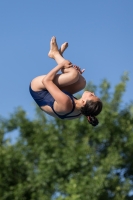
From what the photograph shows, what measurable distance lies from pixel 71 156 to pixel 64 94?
1752cm

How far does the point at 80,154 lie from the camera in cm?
2334

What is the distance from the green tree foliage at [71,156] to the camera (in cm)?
2328

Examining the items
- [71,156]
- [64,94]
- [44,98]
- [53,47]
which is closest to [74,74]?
[64,94]

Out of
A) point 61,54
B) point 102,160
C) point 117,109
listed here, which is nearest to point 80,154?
point 102,160

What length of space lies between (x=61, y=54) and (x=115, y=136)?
1898 centimetres

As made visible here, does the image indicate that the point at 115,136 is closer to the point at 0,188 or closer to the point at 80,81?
the point at 0,188

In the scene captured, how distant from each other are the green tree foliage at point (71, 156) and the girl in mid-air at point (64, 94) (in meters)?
15.7

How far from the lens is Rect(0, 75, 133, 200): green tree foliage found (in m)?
23.3

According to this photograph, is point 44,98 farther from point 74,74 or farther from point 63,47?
point 63,47

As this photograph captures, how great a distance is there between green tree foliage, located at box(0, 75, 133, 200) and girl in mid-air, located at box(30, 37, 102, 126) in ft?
51.5

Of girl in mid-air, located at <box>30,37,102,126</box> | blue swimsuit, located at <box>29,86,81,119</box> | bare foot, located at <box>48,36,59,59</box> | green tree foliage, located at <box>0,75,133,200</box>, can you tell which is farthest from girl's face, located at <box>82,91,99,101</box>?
green tree foliage, located at <box>0,75,133,200</box>

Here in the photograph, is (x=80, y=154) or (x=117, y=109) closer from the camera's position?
(x=80, y=154)

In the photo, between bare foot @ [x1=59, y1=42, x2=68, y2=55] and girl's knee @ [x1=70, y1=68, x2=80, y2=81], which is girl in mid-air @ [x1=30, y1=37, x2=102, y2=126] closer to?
girl's knee @ [x1=70, y1=68, x2=80, y2=81]

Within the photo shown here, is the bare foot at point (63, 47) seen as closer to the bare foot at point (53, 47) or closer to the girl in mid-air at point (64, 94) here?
the bare foot at point (53, 47)
